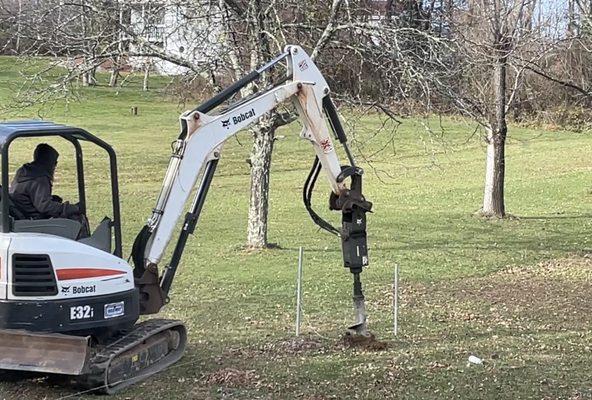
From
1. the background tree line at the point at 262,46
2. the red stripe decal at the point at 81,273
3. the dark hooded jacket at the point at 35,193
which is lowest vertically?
the red stripe decal at the point at 81,273

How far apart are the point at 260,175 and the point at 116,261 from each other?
8175 mm

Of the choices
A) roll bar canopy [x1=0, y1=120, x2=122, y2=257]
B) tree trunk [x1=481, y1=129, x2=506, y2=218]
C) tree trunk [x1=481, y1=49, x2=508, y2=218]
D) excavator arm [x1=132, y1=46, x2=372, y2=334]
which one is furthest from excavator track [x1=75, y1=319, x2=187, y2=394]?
tree trunk [x1=481, y1=129, x2=506, y2=218]

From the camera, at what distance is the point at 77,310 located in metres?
7.40

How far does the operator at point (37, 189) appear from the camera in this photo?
295 inches

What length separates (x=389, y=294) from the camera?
484 inches

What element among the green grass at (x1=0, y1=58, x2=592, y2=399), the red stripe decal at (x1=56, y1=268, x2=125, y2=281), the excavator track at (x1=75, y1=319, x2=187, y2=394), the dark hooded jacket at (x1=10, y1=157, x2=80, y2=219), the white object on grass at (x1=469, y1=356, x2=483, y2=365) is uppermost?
the dark hooded jacket at (x1=10, y1=157, x2=80, y2=219)

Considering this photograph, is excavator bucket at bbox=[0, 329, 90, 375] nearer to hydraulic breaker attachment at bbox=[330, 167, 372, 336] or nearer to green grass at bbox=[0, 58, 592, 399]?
green grass at bbox=[0, 58, 592, 399]

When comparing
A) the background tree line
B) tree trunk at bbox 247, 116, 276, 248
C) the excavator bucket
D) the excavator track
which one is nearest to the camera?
the excavator bucket

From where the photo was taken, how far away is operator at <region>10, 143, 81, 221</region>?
24.6 ft

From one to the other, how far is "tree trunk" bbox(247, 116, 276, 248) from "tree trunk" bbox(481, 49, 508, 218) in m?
5.78

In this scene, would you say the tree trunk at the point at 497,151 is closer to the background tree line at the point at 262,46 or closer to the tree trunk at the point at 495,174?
the tree trunk at the point at 495,174

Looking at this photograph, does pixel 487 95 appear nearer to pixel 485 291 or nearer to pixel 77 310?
pixel 485 291

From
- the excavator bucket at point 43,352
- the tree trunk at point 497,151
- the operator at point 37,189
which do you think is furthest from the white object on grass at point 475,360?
the tree trunk at point 497,151

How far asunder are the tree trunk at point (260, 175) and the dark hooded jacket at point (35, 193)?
7.98 meters
